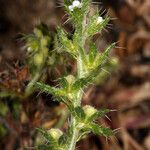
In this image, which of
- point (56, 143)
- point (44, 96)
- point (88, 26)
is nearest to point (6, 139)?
point (44, 96)

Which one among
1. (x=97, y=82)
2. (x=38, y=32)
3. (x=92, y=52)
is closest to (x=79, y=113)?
(x=92, y=52)

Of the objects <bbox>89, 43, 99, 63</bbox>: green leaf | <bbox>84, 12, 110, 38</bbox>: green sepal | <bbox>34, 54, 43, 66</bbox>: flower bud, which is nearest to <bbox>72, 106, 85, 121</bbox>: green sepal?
<bbox>89, 43, 99, 63</bbox>: green leaf

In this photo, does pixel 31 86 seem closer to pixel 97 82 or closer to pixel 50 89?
pixel 50 89

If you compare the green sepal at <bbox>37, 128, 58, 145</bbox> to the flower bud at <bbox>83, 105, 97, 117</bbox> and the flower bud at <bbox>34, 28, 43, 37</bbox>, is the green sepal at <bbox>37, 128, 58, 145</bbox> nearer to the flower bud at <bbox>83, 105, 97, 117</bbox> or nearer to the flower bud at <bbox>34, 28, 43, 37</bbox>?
the flower bud at <bbox>83, 105, 97, 117</bbox>

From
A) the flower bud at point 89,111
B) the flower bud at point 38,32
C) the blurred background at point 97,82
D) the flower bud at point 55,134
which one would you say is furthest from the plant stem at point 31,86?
the flower bud at point 89,111

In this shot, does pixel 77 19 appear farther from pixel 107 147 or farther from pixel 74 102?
pixel 107 147

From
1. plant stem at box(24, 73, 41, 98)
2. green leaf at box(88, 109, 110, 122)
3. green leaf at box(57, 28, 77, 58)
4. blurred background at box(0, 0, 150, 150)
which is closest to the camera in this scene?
green leaf at box(88, 109, 110, 122)
